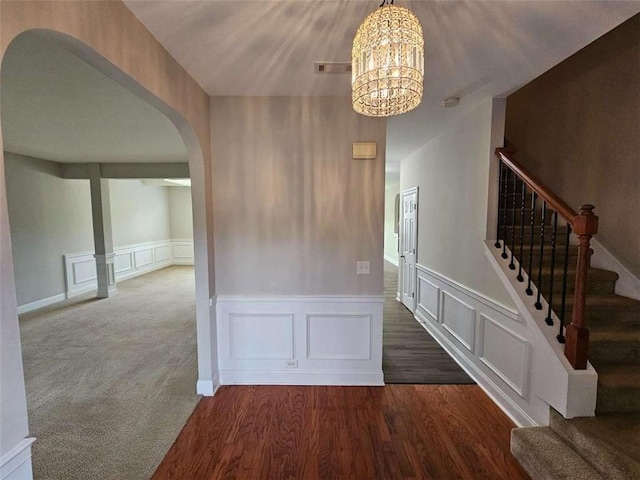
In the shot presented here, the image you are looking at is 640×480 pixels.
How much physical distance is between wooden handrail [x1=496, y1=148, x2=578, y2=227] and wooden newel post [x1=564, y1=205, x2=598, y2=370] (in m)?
0.06

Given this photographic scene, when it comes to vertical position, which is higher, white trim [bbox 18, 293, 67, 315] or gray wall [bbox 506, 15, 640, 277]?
gray wall [bbox 506, 15, 640, 277]

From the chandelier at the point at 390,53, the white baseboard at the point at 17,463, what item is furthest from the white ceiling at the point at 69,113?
the white baseboard at the point at 17,463

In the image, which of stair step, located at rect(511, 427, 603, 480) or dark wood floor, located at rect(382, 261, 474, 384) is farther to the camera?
dark wood floor, located at rect(382, 261, 474, 384)

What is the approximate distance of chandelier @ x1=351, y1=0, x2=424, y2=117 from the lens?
1.07m

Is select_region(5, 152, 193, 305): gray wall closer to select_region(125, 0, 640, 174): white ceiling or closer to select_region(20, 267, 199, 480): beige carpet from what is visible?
select_region(20, 267, 199, 480): beige carpet

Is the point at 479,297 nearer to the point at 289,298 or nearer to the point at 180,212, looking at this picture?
the point at 289,298

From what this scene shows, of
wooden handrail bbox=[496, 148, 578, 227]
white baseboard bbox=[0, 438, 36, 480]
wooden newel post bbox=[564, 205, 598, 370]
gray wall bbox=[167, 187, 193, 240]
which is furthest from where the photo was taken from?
gray wall bbox=[167, 187, 193, 240]

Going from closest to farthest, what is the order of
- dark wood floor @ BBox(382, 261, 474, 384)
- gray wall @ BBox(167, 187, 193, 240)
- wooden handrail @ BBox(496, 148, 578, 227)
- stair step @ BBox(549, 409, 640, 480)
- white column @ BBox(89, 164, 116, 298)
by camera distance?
stair step @ BBox(549, 409, 640, 480), wooden handrail @ BBox(496, 148, 578, 227), dark wood floor @ BBox(382, 261, 474, 384), white column @ BBox(89, 164, 116, 298), gray wall @ BBox(167, 187, 193, 240)

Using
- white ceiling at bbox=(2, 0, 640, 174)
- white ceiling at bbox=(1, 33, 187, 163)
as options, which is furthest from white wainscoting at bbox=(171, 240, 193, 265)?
white ceiling at bbox=(2, 0, 640, 174)

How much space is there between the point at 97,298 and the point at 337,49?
20.3 feet

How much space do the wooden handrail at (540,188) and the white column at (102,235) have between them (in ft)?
21.3

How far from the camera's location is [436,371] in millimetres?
2826

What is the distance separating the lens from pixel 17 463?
878 millimetres

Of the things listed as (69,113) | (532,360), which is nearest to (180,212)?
(69,113)
